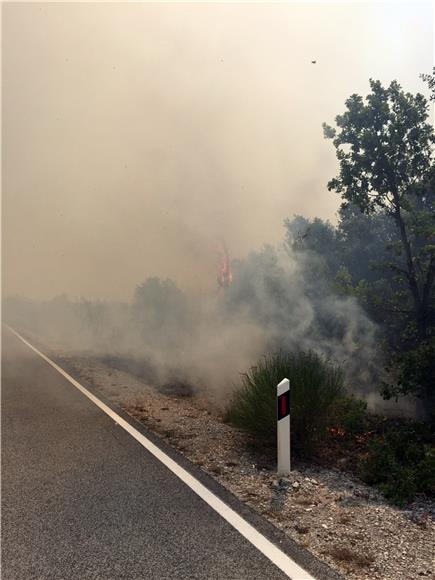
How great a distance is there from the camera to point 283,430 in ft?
13.1

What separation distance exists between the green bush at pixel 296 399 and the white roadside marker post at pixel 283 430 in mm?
643

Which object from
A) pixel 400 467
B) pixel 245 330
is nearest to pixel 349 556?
pixel 400 467

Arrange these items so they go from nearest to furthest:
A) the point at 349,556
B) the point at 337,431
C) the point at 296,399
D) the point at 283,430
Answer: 1. the point at 349,556
2. the point at 283,430
3. the point at 296,399
4. the point at 337,431

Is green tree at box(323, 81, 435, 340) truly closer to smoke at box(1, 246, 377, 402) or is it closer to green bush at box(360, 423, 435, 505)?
smoke at box(1, 246, 377, 402)

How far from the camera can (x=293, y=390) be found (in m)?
4.95

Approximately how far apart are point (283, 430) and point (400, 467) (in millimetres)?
1262

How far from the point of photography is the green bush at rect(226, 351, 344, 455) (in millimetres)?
4746

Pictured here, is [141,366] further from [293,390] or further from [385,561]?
[385,561]

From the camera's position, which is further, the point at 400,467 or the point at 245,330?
the point at 245,330

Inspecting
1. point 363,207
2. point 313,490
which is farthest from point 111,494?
point 363,207

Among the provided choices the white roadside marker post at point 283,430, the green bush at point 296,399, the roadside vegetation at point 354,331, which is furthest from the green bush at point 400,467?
the white roadside marker post at point 283,430

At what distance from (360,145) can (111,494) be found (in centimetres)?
747

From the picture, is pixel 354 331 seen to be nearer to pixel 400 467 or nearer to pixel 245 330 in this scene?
pixel 245 330

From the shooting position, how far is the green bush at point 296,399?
15.6ft
